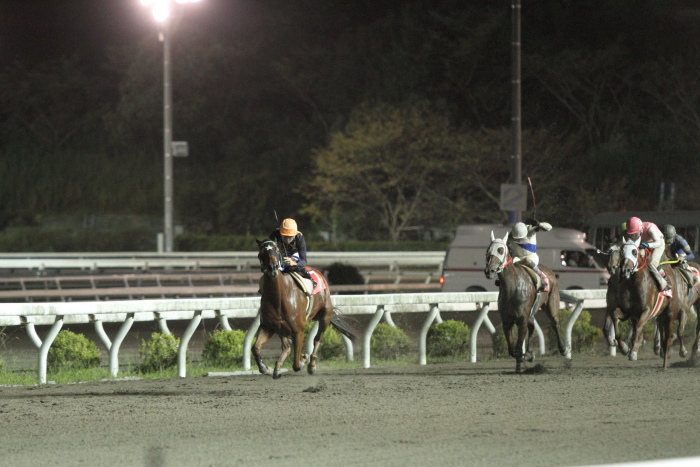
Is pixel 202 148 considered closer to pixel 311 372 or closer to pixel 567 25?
pixel 567 25

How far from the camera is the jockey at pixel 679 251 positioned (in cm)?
1230

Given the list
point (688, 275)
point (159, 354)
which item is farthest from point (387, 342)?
point (688, 275)

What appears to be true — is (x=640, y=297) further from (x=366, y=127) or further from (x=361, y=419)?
(x=366, y=127)

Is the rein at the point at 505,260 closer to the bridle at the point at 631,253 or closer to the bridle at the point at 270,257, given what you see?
the bridle at the point at 631,253

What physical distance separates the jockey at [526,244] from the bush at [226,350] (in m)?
3.30

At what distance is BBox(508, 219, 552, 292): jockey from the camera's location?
11.5 m

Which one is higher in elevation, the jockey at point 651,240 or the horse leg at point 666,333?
the jockey at point 651,240

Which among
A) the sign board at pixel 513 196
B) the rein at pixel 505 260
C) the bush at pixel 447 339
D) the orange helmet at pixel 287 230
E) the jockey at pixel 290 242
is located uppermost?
the sign board at pixel 513 196

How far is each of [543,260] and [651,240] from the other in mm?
8828

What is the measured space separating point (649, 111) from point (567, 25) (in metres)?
5.21

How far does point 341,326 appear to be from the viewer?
36.2 ft

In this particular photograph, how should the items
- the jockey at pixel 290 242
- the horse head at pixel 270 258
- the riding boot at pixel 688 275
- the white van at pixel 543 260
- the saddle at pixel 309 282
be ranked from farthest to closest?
1. the white van at pixel 543 260
2. the riding boot at pixel 688 275
3. the jockey at pixel 290 242
4. the saddle at pixel 309 282
5. the horse head at pixel 270 258

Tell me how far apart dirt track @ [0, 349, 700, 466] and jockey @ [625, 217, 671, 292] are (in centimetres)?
108

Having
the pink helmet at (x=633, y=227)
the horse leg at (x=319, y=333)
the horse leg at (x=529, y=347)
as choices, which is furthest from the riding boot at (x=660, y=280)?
the horse leg at (x=319, y=333)
